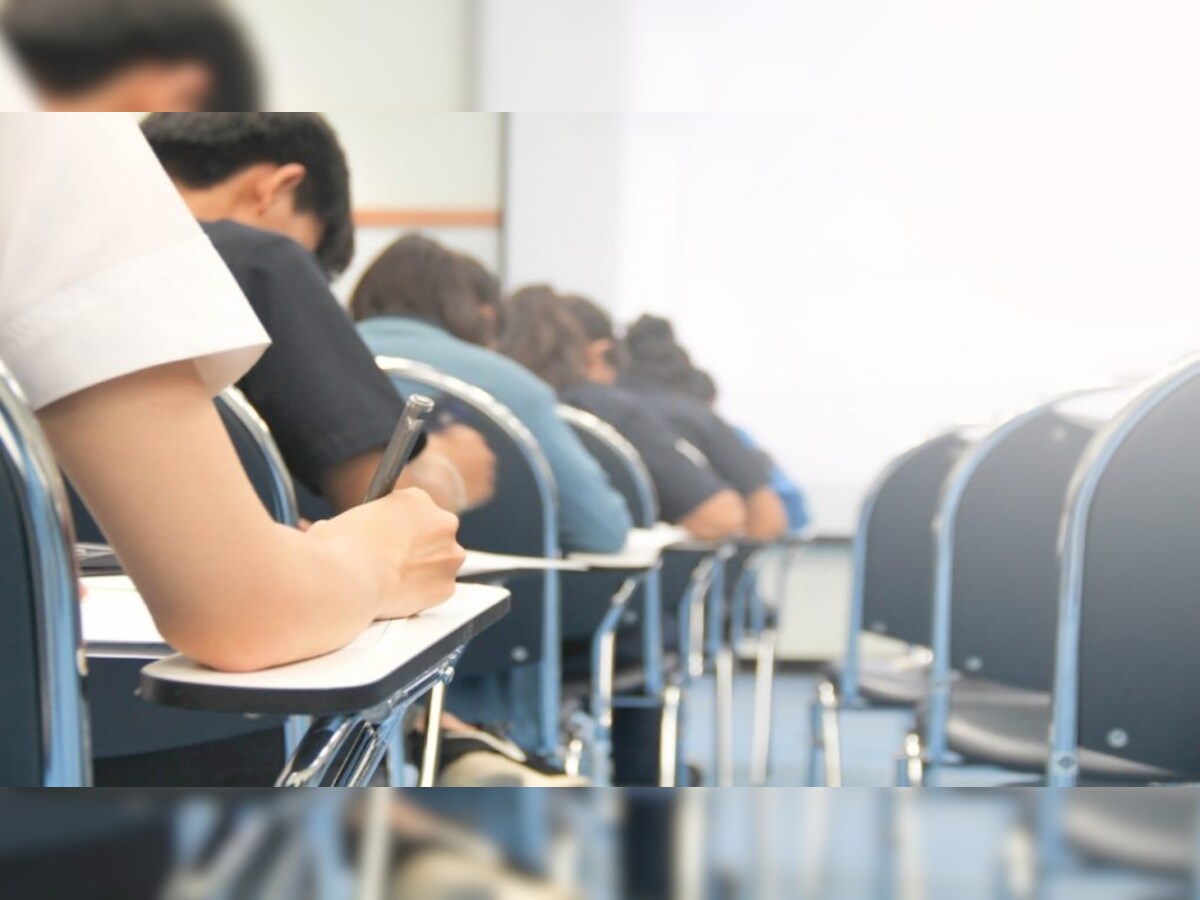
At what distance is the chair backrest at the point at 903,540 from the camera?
168 cm

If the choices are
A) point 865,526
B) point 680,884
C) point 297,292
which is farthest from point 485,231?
point 680,884

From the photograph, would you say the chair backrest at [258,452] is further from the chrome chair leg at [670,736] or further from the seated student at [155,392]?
the chrome chair leg at [670,736]

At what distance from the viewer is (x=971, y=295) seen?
5.43 feet

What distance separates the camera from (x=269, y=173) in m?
1.38

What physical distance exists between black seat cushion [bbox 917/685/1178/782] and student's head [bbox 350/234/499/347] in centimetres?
67

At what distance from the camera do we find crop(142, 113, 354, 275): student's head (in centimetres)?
128

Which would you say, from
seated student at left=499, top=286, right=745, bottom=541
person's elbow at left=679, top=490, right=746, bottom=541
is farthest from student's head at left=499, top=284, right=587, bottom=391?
person's elbow at left=679, top=490, right=746, bottom=541

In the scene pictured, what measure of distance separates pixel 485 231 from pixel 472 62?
0.18 m

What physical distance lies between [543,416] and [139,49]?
56 cm

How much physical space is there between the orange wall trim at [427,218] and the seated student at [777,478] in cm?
28

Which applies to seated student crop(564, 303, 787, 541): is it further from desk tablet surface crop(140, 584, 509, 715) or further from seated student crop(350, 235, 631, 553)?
desk tablet surface crop(140, 584, 509, 715)

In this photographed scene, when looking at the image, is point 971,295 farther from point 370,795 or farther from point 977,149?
point 370,795

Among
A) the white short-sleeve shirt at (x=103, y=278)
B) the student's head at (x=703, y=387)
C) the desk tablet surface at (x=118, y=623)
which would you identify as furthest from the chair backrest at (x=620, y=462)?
the white short-sleeve shirt at (x=103, y=278)

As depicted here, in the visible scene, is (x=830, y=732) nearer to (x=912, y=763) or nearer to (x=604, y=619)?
(x=912, y=763)
